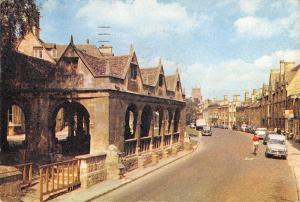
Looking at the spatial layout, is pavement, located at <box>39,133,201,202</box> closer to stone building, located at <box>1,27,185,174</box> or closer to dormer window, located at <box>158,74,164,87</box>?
stone building, located at <box>1,27,185,174</box>

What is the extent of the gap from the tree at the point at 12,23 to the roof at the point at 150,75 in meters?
11.4

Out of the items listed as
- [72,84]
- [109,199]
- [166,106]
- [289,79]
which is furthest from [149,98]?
[289,79]

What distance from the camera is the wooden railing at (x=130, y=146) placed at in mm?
22142

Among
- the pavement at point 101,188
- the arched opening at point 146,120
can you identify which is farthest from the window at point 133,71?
the pavement at point 101,188

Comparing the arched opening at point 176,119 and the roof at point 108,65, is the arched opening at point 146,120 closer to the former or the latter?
the roof at point 108,65

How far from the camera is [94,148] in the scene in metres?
19.3

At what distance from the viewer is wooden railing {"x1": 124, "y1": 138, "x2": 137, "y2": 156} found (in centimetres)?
2214

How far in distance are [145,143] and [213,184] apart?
28.9ft

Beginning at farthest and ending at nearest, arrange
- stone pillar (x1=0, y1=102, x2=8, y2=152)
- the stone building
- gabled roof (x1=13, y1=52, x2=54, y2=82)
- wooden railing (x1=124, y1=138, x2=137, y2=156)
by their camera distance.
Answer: wooden railing (x1=124, y1=138, x2=137, y2=156)
stone pillar (x1=0, y1=102, x2=8, y2=152)
gabled roof (x1=13, y1=52, x2=54, y2=82)
the stone building

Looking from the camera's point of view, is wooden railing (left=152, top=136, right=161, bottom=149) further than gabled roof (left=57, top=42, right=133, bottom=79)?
Yes

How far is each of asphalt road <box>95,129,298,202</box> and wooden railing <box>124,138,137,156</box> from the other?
2235 millimetres

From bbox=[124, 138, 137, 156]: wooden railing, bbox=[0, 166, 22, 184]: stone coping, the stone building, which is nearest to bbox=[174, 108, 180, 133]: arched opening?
the stone building

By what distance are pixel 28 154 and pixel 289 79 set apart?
166 ft

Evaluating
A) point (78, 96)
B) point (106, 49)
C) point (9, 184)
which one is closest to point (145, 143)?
point (78, 96)
